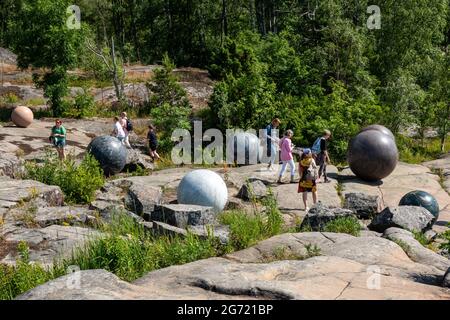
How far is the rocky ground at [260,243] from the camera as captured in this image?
23.3 feet

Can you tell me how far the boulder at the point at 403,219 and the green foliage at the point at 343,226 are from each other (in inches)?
48.2

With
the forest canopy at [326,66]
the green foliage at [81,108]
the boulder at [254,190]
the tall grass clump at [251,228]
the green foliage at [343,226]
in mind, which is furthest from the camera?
the green foliage at [81,108]

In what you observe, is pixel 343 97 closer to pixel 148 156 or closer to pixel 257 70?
pixel 257 70

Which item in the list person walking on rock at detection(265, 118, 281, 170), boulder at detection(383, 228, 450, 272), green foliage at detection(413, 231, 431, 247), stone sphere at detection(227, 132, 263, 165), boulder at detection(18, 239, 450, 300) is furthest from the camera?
stone sphere at detection(227, 132, 263, 165)

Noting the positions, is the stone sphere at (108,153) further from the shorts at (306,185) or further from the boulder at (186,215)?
the shorts at (306,185)

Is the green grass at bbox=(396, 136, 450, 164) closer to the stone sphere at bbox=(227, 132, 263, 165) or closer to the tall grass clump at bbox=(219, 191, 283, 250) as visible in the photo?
the stone sphere at bbox=(227, 132, 263, 165)

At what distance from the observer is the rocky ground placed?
711cm

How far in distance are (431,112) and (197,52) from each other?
23054 mm

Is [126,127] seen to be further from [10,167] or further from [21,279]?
[21,279]

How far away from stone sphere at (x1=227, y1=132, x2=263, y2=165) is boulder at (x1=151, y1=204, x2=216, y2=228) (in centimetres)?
804

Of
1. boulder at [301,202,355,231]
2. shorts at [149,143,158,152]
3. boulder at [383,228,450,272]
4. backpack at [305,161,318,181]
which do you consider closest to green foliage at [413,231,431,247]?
boulder at [383,228,450,272]

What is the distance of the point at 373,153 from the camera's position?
670 inches

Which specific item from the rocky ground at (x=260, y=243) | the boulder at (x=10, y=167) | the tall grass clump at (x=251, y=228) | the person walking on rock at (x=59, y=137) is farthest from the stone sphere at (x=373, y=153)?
the boulder at (x=10, y=167)
